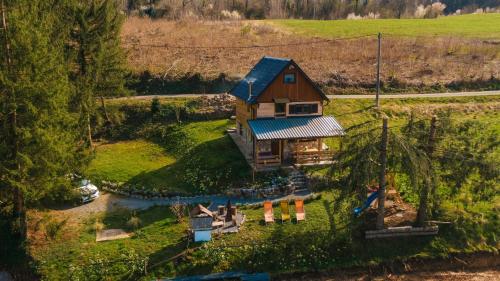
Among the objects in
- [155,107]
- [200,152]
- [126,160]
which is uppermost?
[155,107]

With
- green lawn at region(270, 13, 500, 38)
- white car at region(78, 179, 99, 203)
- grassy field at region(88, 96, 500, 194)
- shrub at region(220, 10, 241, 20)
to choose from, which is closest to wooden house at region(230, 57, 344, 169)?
grassy field at region(88, 96, 500, 194)

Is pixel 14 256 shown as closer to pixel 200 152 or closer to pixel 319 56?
pixel 200 152

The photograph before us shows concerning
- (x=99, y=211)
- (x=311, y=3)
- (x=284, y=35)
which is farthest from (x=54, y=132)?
(x=311, y=3)

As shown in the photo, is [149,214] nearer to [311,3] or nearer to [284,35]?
[284,35]

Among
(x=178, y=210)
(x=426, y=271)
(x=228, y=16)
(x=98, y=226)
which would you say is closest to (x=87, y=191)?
(x=98, y=226)

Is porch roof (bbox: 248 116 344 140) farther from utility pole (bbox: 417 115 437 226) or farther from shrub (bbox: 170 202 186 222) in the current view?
shrub (bbox: 170 202 186 222)

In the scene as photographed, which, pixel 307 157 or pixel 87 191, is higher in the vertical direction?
pixel 307 157
